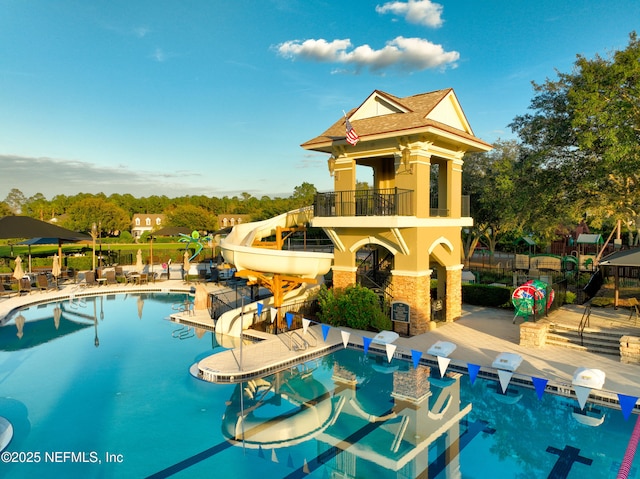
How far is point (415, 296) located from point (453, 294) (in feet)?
11.8

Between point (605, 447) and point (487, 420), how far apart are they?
2437 mm

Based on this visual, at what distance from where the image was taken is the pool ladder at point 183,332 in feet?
60.0

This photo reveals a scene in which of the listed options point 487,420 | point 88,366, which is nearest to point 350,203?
point 487,420

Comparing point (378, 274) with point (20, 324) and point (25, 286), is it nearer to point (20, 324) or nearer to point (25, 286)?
point (20, 324)

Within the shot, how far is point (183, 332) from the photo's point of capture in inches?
746

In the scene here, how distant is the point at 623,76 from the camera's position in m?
18.0

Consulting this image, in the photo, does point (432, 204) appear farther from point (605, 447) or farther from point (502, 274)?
point (605, 447)

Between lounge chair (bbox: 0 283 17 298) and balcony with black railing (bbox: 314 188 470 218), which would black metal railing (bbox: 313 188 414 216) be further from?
lounge chair (bbox: 0 283 17 298)

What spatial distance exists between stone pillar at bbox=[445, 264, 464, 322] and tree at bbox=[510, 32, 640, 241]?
25.1ft

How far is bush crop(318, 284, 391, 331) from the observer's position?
57.5ft

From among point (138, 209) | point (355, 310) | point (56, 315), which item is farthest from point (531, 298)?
point (138, 209)

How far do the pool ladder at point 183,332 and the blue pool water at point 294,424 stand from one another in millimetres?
2846

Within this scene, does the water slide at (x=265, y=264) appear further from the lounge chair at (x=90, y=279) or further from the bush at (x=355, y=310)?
the lounge chair at (x=90, y=279)

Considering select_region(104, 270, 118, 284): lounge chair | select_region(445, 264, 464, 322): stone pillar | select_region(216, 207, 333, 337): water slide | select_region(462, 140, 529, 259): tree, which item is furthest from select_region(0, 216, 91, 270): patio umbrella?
select_region(462, 140, 529, 259): tree
